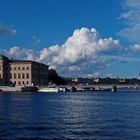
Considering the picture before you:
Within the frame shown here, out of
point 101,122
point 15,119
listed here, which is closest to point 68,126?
point 101,122

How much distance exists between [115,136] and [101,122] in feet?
42.5

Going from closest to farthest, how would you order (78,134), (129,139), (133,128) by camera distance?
1. (129,139)
2. (78,134)
3. (133,128)

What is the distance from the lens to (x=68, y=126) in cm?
5481

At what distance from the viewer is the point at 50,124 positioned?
56969 mm

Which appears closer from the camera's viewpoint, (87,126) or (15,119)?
(87,126)

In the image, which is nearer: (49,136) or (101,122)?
(49,136)

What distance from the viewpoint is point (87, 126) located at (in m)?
54.7

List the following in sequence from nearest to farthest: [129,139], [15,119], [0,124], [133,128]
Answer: [129,139]
[133,128]
[0,124]
[15,119]


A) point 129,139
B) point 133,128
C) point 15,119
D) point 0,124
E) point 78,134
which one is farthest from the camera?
point 15,119

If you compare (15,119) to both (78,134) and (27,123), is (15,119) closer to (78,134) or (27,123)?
(27,123)

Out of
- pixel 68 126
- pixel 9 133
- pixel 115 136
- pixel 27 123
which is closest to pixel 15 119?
pixel 27 123

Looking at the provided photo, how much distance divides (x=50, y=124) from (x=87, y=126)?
4.50 m

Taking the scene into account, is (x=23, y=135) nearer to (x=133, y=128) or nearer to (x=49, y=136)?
(x=49, y=136)

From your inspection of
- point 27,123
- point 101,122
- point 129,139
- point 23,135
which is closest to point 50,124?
point 27,123
